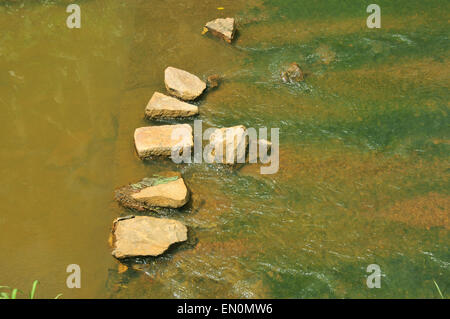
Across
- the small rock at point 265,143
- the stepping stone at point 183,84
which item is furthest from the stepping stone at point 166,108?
the small rock at point 265,143

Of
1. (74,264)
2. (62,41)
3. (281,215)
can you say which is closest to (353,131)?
(281,215)

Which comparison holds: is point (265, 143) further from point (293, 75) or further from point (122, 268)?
point (122, 268)

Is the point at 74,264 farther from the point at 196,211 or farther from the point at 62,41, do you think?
the point at 62,41

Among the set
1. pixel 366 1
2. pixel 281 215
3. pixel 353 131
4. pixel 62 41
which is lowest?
pixel 281 215

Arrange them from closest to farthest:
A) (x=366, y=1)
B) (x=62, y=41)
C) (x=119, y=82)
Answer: (x=119, y=82)
(x=62, y=41)
(x=366, y=1)

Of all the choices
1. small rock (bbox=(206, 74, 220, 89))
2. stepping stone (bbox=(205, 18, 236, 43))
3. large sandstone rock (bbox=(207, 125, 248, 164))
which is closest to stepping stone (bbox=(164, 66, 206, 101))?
small rock (bbox=(206, 74, 220, 89))

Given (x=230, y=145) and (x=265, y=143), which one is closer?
(x=230, y=145)

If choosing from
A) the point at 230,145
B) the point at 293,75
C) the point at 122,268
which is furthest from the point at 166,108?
the point at 122,268
